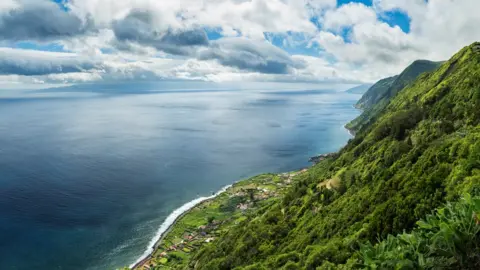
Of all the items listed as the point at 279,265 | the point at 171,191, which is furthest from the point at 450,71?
the point at 171,191

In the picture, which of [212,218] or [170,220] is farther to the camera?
[170,220]

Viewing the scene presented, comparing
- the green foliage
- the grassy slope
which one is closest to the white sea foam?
the grassy slope

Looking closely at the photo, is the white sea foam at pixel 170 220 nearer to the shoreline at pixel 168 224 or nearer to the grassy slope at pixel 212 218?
the shoreline at pixel 168 224

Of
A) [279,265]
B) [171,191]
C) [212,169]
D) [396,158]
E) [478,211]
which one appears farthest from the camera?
[212,169]

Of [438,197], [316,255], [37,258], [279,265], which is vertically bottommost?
[37,258]

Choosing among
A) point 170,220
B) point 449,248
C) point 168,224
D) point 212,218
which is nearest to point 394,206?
point 449,248

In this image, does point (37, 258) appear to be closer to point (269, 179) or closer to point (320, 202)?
point (320, 202)

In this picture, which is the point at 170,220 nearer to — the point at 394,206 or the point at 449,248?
the point at 394,206

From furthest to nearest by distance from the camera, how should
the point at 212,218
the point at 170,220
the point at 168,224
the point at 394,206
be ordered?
the point at 170,220 < the point at 212,218 < the point at 168,224 < the point at 394,206

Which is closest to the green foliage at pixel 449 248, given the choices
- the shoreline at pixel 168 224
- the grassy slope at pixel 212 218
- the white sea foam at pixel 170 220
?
the grassy slope at pixel 212 218
